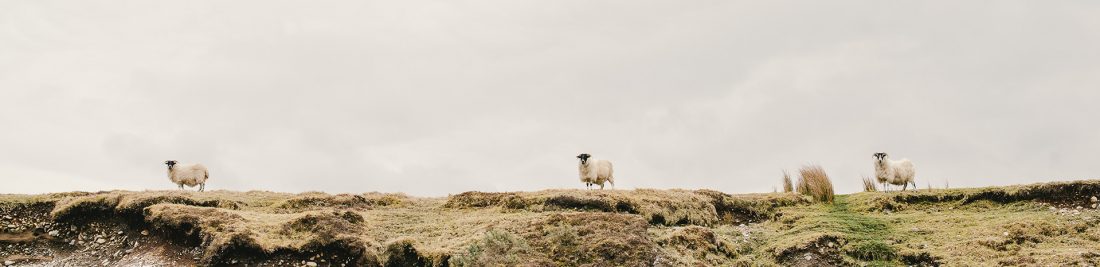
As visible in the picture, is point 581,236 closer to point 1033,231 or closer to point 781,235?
point 781,235

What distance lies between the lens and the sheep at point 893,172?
78.2 ft

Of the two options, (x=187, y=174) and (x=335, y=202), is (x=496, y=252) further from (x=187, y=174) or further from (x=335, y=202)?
(x=187, y=174)

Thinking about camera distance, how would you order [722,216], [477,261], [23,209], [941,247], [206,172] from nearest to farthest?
1. [477,261]
2. [941,247]
3. [23,209]
4. [722,216]
5. [206,172]

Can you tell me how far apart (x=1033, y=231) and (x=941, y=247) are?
189 cm

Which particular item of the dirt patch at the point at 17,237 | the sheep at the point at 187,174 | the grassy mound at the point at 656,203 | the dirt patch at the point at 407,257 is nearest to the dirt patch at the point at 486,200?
the grassy mound at the point at 656,203

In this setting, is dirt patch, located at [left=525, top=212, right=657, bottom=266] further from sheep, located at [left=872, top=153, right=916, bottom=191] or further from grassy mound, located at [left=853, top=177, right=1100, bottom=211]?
sheep, located at [left=872, top=153, right=916, bottom=191]

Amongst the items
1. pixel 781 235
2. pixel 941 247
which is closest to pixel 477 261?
pixel 781 235

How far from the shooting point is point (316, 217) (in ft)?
46.4

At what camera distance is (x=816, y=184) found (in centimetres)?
1933

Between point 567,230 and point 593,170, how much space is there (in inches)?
464

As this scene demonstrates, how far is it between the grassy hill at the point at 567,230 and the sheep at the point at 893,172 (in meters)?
5.80

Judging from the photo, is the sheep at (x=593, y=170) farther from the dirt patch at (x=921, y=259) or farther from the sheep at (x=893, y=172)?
the dirt patch at (x=921, y=259)

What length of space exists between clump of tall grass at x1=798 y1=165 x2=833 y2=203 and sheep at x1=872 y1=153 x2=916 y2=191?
16.7ft

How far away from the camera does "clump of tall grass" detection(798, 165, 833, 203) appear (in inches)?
750
